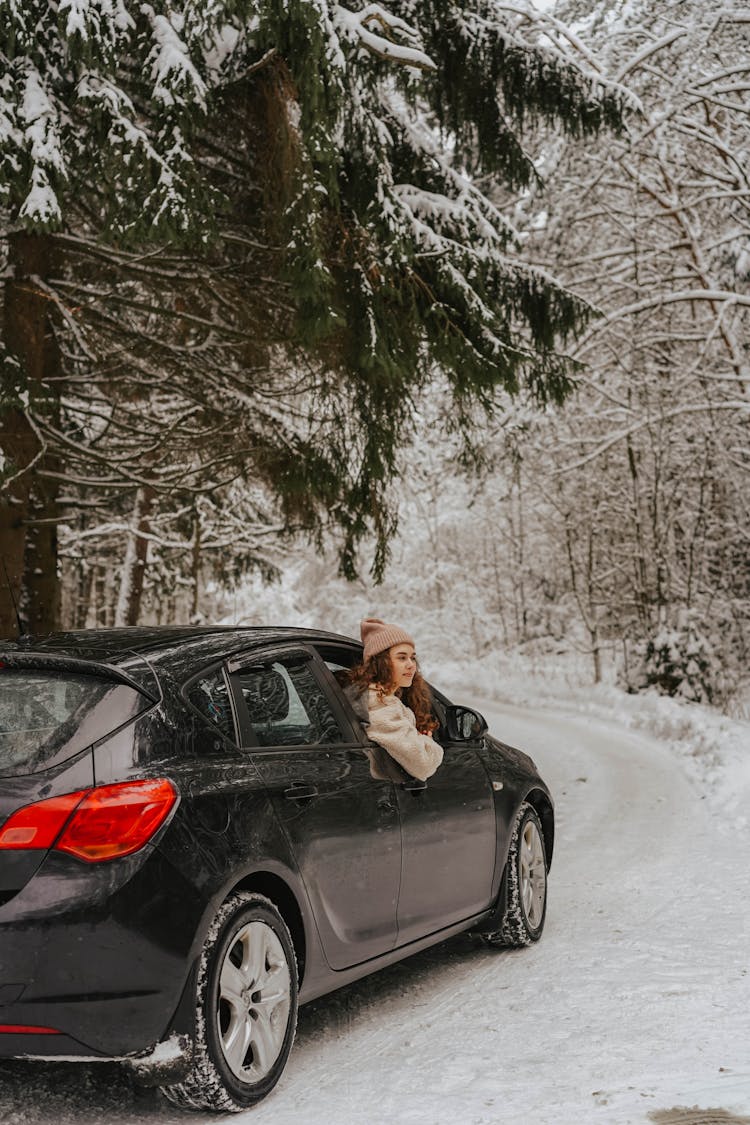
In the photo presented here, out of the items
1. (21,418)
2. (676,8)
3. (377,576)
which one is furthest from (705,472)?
(21,418)

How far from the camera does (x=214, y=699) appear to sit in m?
4.21

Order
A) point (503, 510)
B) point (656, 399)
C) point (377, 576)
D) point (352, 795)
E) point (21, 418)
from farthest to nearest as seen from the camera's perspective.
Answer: point (503, 510)
point (656, 399)
point (377, 576)
point (21, 418)
point (352, 795)

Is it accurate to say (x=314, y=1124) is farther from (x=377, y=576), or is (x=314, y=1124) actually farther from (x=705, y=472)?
(x=705, y=472)

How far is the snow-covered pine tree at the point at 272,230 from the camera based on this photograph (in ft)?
25.3

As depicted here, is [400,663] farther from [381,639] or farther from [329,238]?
[329,238]

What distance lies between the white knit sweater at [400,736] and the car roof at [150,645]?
0.51 metres

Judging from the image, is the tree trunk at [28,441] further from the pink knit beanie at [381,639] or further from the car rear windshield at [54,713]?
the car rear windshield at [54,713]

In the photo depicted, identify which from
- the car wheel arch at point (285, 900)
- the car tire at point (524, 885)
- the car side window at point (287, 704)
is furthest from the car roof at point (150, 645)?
the car tire at point (524, 885)

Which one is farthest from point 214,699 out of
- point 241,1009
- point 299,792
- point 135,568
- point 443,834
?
point 135,568

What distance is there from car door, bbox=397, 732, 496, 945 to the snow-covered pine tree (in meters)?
4.11

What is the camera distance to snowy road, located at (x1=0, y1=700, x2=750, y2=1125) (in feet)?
12.5

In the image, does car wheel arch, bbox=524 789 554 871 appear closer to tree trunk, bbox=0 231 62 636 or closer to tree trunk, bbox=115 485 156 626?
tree trunk, bbox=0 231 62 636

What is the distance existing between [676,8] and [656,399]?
257 inches

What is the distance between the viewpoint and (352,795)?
4645 millimetres
